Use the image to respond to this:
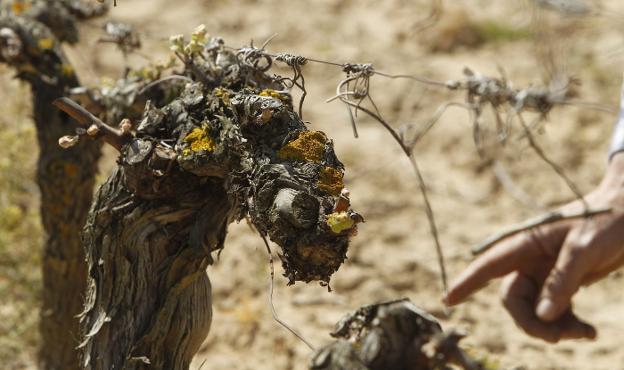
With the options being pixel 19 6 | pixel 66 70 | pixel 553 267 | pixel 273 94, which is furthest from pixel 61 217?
pixel 553 267

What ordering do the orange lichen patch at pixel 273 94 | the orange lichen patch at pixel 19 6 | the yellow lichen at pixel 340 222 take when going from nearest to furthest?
1. the yellow lichen at pixel 340 222
2. the orange lichen patch at pixel 273 94
3. the orange lichen patch at pixel 19 6

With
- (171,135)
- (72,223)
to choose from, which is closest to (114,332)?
(171,135)

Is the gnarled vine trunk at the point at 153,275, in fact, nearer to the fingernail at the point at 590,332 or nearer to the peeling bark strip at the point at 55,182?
the fingernail at the point at 590,332

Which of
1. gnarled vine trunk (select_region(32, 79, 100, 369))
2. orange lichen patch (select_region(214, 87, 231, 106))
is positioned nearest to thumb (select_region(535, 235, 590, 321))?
orange lichen patch (select_region(214, 87, 231, 106))

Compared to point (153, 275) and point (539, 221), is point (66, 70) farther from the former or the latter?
point (539, 221)

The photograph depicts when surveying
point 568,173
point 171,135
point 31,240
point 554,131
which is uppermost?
point 554,131

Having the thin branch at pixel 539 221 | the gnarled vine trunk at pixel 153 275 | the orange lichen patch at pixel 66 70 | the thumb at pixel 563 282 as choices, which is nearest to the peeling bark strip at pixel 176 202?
the gnarled vine trunk at pixel 153 275

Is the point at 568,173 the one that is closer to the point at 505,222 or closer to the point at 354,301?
the point at 505,222

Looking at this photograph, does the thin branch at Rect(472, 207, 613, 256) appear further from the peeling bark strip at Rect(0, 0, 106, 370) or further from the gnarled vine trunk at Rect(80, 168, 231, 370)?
the peeling bark strip at Rect(0, 0, 106, 370)
